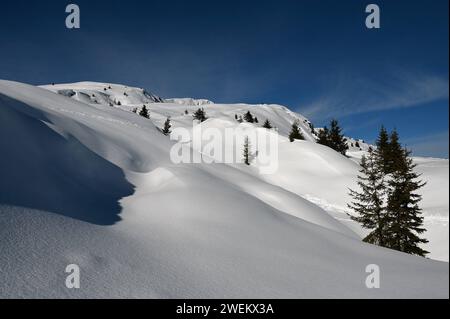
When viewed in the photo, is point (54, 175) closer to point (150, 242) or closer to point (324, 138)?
point (150, 242)

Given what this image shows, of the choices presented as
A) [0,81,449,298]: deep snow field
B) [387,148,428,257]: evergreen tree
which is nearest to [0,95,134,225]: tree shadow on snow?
[0,81,449,298]: deep snow field

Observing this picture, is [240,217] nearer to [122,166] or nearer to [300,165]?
[122,166]

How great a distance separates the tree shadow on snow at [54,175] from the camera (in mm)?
8414

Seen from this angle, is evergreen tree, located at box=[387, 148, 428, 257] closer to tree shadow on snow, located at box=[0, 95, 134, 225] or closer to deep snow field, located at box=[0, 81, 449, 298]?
deep snow field, located at box=[0, 81, 449, 298]

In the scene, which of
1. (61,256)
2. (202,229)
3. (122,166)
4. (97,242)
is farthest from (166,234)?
(122,166)

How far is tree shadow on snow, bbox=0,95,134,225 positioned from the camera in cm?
841

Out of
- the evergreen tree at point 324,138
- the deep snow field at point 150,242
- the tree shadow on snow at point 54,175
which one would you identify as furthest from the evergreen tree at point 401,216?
the evergreen tree at point 324,138

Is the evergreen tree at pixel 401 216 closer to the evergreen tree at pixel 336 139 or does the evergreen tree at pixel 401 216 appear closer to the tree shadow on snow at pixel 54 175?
the tree shadow on snow at pixel 54 175

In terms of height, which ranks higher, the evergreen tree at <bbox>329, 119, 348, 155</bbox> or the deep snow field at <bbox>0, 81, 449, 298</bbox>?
the evergreen tree at <bbox>329, 119, 348, 155</bbox>

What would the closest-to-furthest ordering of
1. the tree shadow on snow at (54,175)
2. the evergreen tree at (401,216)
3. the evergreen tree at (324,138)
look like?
the tree shadow on snow at (54,175) → the evergreen tree at (401,216) → the evergreen tree at (324,138)

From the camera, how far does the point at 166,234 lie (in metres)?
8.41

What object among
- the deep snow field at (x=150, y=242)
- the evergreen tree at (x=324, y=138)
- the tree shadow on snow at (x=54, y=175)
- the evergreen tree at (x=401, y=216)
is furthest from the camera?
the evergreen tree at (x=324, y=138)
